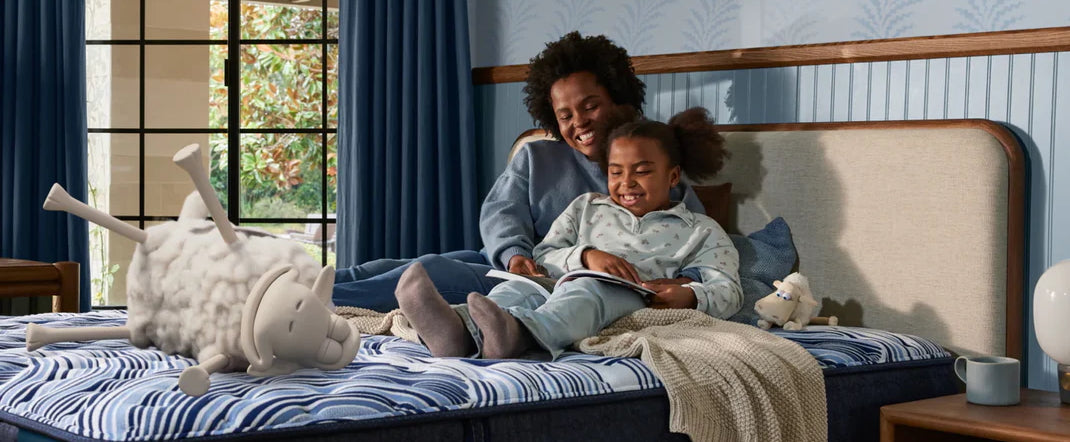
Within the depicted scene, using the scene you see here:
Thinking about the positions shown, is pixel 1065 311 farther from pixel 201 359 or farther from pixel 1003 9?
pixel 201 359

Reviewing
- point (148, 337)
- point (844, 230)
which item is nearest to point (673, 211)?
point (844, 230)

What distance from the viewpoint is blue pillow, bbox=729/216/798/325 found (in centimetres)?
244

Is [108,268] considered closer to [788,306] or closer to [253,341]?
[788,306]

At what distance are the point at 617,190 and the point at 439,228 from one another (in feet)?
3.95

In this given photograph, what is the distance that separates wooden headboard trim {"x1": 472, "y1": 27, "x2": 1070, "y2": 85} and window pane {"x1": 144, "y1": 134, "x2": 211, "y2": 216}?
1974 millimetres

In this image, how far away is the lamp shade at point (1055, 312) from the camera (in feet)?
6.58

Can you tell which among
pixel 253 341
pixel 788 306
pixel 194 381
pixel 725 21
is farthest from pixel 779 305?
pixel 194 381

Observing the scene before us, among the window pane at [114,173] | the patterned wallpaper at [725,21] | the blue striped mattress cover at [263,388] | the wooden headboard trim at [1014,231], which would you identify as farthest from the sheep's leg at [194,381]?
the window pane at [114,173]

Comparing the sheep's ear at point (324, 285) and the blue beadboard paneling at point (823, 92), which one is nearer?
the sheep's ear at point (324, 285)

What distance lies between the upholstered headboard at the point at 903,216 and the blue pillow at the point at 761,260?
0.22 ft

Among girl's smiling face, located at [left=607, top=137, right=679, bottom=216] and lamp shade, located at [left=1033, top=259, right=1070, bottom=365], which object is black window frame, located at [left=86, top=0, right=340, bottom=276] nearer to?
girl's smiling face, located at [left=607, top=137, right=679, bottom=216]

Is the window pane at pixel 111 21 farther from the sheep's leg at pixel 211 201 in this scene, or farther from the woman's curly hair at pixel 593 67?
the sheep's leg at pixel 211 201

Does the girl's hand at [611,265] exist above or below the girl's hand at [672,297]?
above

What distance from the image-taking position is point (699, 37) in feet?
9.95
